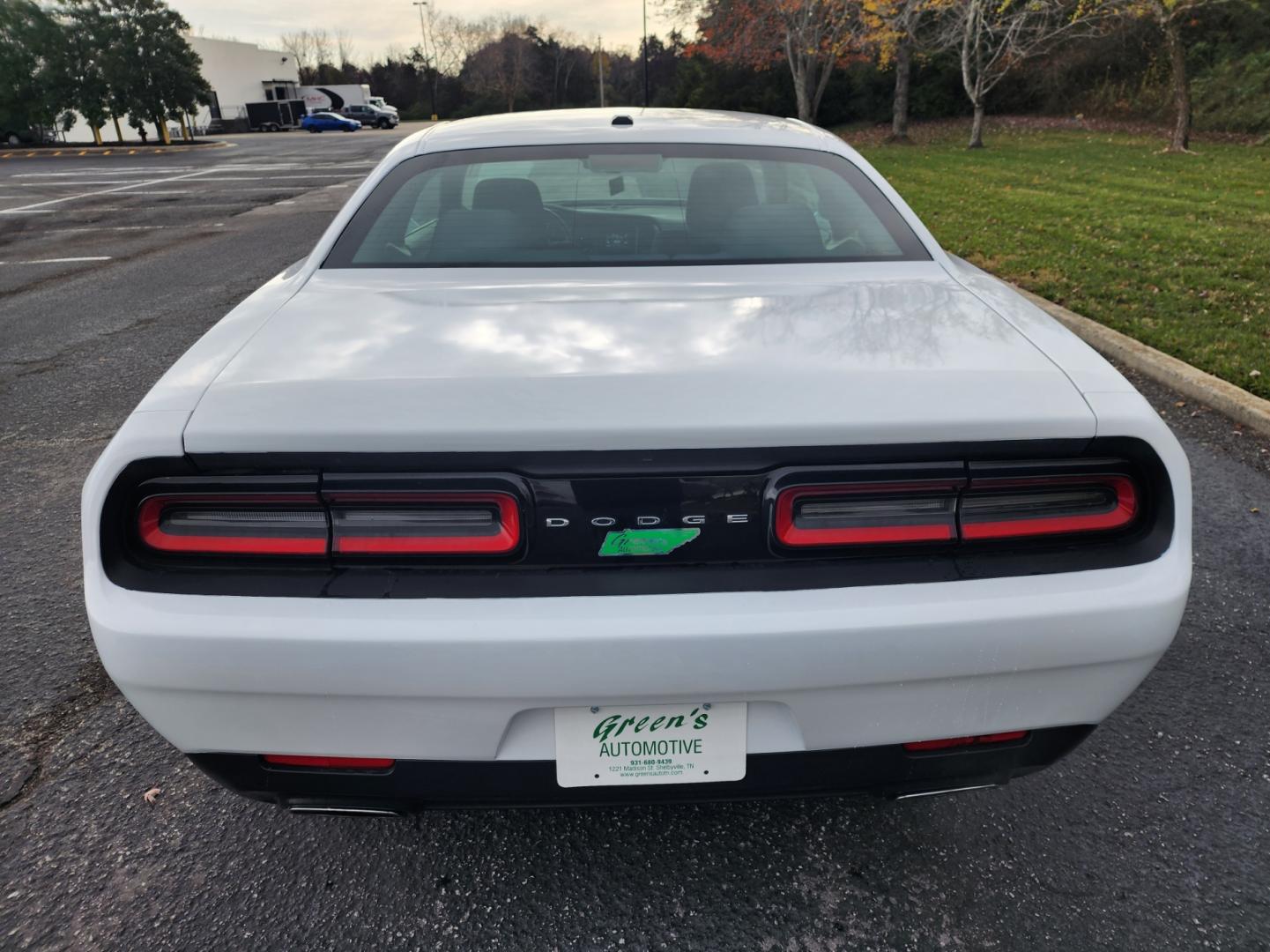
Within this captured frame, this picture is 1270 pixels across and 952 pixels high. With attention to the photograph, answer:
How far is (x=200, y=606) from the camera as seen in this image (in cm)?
148

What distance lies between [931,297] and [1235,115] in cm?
2742

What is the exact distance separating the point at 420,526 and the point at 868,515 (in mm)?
765

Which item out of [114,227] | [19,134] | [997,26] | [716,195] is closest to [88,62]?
[19,134]

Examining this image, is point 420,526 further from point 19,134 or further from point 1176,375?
point 19,134

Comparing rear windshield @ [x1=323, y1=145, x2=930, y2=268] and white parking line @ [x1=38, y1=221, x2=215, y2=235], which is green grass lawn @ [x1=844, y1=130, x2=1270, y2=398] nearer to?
rear windshield @ [x1=323, y1=145, x2=930, y2=268]

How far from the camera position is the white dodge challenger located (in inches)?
56.7

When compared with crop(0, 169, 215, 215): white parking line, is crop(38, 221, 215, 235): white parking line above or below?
below

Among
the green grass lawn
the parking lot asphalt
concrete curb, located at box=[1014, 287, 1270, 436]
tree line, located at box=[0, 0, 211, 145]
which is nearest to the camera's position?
the parking lot asphalt

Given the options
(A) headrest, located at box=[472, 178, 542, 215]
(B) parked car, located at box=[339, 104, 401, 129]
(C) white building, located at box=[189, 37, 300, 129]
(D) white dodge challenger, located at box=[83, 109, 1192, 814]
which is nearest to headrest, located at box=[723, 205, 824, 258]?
(A) headrest, located at box=[472, 178, 542, 215]

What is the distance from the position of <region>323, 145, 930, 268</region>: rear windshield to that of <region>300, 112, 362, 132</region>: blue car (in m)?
54.3

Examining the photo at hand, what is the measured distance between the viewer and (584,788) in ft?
5.17

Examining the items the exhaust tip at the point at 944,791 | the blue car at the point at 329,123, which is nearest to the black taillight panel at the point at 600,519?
the exhaust tip at the point at 944,791

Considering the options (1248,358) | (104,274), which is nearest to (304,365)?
(1248,358)

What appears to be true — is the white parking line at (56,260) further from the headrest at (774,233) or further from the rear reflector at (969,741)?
the rear reflector at (969,741)
